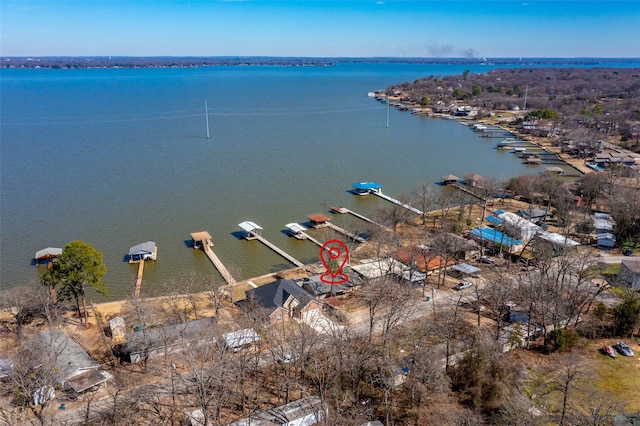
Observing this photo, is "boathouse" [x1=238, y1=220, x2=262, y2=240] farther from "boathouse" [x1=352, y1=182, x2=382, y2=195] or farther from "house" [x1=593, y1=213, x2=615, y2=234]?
"house" [x1=593, y1=213, x2=615, y2=234]

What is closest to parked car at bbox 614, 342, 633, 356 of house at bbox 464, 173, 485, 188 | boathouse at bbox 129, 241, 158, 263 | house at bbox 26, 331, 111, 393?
house at bbox 26, 331, 111, 393

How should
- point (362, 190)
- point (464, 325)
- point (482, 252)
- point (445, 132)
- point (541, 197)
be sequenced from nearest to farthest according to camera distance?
point (464, 325) < point (482, 252) < point (541, 197) < point (362, 190) < point (445, 132)

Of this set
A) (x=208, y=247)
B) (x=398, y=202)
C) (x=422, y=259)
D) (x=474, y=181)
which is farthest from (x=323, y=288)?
(x=474, y=181)

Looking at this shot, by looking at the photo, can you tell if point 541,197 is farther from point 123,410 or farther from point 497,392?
point 123,410

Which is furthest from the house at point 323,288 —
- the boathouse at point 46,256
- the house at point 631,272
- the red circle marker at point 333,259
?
the boathouse at point 46,256

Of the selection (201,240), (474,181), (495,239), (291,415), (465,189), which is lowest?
→ (291,415)

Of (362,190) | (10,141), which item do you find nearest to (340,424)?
(362,190)

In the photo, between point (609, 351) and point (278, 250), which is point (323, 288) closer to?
point (278, 250)
